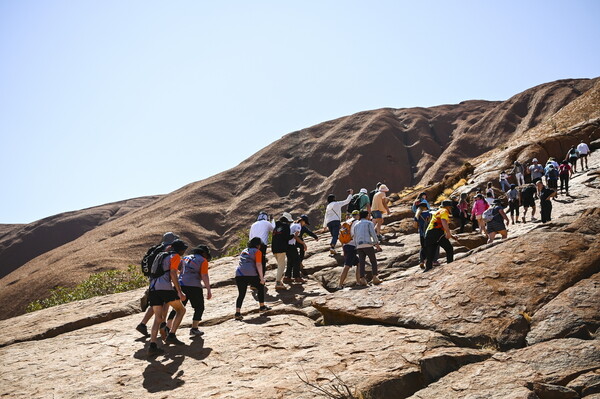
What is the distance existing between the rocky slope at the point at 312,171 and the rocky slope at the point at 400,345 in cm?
5347

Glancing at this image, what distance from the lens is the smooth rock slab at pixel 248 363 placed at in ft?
19.8

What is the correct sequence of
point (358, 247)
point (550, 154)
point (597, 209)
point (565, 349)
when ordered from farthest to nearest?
1. point (550, 154)
2. point (358, 247)
3. point (597, 209)
4. point (565, 349)

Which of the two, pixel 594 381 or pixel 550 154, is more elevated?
pixel 550 154

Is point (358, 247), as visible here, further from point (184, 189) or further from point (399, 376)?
point (184, 189)

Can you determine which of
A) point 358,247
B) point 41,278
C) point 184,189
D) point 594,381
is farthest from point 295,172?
point 594,381

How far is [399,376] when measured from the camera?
5867mm

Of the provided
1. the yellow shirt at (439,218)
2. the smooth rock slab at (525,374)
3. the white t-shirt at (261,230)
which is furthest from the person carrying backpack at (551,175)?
the smooth rock slab at (525,374)

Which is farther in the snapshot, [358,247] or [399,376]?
[358,247]

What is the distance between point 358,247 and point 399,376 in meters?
4.82

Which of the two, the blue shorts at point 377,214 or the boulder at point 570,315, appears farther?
the blue shorts at point 377,214

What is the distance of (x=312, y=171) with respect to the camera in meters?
81.6

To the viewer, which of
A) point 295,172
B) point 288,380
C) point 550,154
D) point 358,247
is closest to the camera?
point 288,380

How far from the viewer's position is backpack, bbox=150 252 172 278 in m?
8.53

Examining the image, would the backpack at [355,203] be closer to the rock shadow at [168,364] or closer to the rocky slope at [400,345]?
the rocky slope at [400,345]
